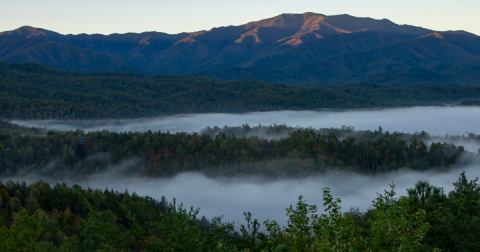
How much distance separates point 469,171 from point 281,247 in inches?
8385

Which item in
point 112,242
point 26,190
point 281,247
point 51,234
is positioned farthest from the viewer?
point 26,190

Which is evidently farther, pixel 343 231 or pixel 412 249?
pixel 412 249

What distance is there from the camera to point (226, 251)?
23.4m

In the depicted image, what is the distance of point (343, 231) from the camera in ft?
65.7

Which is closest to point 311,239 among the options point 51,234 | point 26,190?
point 51,234

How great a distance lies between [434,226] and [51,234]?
7699 centimetres

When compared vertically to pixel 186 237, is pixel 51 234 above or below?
below

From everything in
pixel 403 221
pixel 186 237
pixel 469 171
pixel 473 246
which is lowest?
pixel 469 171

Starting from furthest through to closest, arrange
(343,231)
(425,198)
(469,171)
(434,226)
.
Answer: (469,171) < (425,198) < (434,226) < (343,231)

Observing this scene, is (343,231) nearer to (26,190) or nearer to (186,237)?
(186,237)

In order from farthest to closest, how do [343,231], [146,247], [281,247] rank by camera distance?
[146,247] < [281,247] < [343,231]

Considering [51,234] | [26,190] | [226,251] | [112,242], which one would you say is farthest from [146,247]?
[26,190]

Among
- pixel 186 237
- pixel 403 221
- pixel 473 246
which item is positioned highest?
pixel 403 221

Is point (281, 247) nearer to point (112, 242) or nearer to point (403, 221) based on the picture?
point (403, 221)
